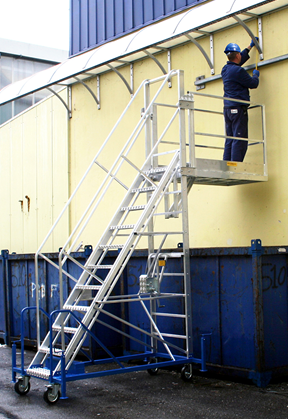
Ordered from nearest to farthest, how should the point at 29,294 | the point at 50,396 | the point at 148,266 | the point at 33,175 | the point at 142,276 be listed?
the point at 50,396 → the point at 142,276 → the point at 148,266 → the point at 29,294 → the point at 33,175

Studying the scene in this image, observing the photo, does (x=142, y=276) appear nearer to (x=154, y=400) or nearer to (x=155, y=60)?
(x=154, y=400)

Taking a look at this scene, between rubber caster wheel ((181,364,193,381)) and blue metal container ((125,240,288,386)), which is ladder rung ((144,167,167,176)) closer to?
blue metal container ((125,240,288,386))

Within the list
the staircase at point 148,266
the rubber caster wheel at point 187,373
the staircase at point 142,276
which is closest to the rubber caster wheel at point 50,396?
the staircase at point 148,266

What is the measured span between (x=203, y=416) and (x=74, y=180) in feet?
26.3

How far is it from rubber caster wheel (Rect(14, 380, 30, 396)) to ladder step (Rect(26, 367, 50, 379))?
0.25 metres

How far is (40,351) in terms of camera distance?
7227mm

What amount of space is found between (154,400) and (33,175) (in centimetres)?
913

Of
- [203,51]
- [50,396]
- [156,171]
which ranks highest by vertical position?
[203,51]

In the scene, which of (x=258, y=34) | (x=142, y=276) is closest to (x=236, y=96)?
(x=258, y=34)

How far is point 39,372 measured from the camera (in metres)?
6.73

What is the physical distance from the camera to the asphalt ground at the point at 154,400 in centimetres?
604

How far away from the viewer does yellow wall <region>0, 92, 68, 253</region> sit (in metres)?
13.4

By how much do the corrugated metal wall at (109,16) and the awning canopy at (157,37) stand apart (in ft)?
2.14

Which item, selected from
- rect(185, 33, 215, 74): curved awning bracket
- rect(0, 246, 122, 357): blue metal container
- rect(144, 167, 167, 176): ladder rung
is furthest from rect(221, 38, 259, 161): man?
rect(0, 246, 122, 357): blue metal container
